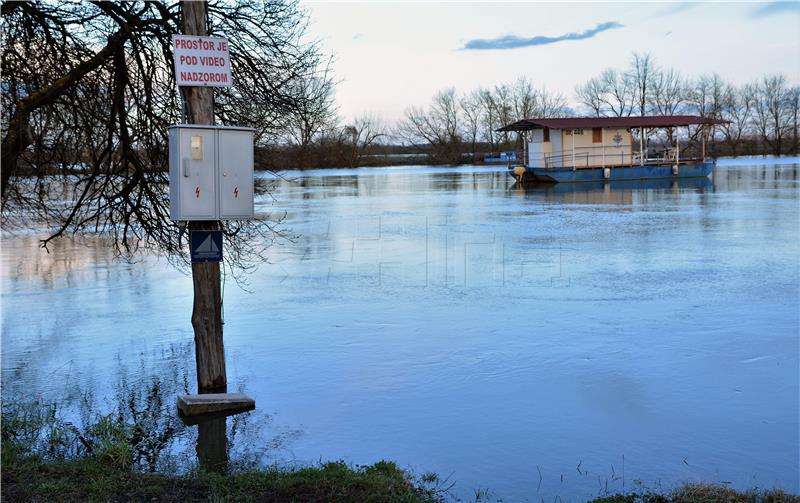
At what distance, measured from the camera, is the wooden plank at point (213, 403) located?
7578 millimetres

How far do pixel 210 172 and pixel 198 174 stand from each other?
11 centimetres

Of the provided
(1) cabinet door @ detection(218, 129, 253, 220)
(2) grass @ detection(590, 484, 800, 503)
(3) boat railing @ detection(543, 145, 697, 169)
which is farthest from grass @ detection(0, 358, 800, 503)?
(3) boat railing @ detection(543, 145, 697, 169)

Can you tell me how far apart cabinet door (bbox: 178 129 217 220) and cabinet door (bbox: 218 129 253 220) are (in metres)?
0.08

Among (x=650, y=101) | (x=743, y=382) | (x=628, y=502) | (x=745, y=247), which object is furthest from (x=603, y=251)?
(x=650, y=101)

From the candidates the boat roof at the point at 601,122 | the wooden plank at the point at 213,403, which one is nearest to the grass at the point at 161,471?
the wooden plank at the point at 213,403

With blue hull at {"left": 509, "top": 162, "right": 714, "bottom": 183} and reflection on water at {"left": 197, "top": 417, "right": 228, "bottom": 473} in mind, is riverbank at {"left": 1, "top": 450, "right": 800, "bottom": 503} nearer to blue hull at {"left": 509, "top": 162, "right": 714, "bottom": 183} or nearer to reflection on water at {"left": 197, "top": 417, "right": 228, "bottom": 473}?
reflection on water at {"left": 197, "top": 417, "right": 228, "bottom": 473}

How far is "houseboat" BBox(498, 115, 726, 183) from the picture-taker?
47562 millimetres

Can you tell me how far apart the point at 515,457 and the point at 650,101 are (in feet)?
319

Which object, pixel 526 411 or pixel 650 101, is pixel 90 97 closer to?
pixel 526 411

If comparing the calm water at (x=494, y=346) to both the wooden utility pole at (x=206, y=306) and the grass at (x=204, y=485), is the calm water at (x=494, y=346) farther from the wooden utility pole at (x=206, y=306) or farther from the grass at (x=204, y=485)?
the grass at (x=204, y=485)

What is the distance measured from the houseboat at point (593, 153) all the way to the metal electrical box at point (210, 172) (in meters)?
40.2

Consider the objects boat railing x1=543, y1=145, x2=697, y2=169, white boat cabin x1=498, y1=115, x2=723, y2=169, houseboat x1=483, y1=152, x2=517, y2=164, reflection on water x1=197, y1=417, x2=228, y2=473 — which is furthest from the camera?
houseboat x1=483, y1=152, x2=517, y2=164

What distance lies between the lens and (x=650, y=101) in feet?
322

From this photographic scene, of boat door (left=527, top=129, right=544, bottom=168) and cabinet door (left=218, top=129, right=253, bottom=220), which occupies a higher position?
boat door (left=527, top=129, right=544, bottom=168)
